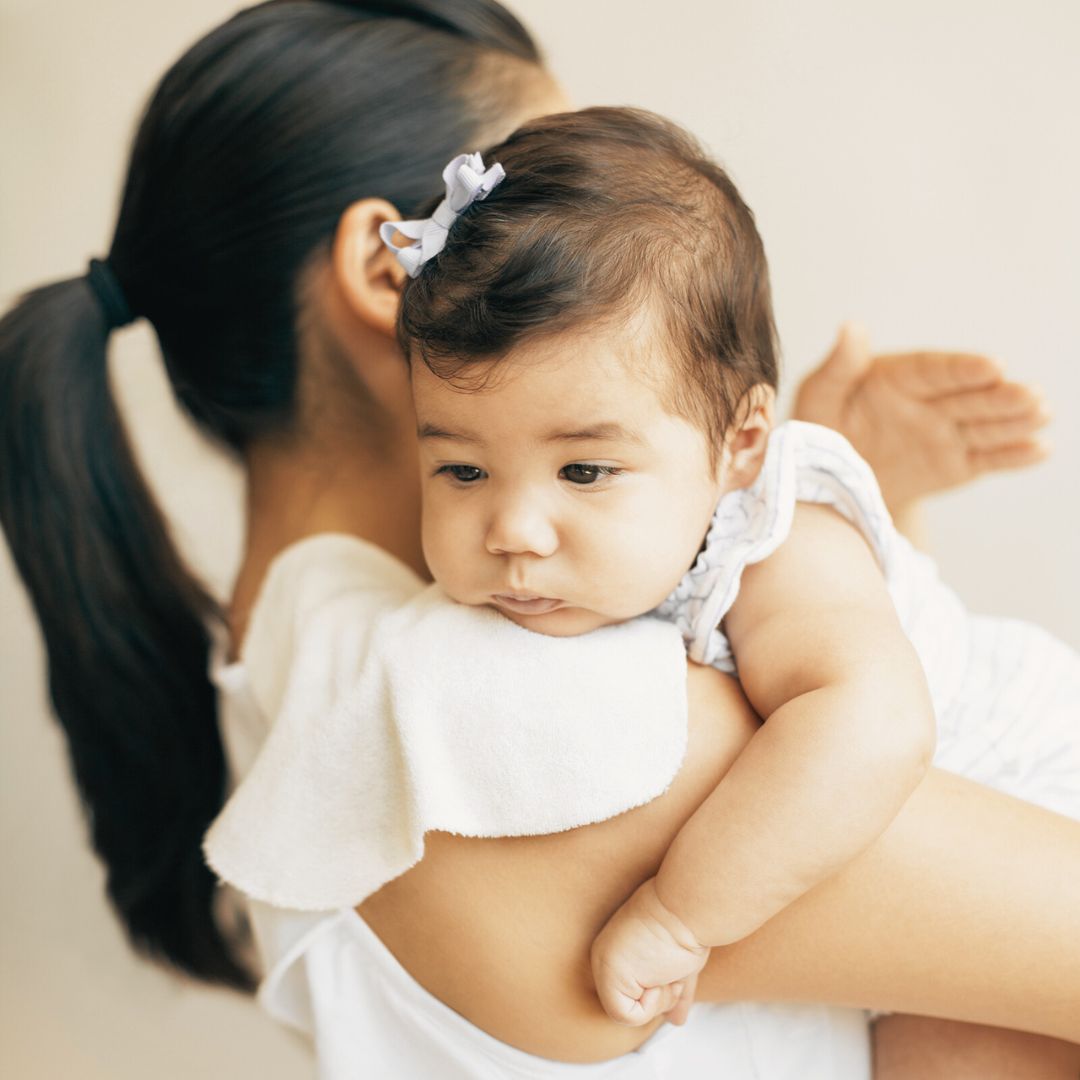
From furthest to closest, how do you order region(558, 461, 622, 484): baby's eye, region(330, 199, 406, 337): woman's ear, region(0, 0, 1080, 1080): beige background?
region(0, 0, 1080, 1080): beige background → region(330, 199, 406, 337): woman's ear → region(558, 461, 622, 484): baby's eye

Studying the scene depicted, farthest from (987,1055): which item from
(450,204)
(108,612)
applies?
(108,612)

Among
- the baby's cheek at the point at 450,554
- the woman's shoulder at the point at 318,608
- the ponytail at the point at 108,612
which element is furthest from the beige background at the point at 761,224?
the baby's cheek at the point at 450,554

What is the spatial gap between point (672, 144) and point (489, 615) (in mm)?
399

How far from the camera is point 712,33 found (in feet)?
5.45

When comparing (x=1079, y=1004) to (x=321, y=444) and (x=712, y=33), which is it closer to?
(x=321, y=444)

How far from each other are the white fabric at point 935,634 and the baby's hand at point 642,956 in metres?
0.20

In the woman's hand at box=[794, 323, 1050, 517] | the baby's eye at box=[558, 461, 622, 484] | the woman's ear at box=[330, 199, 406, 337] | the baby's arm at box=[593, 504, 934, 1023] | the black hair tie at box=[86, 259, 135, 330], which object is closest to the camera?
the baby's arm at box=[593, 504, 934, 1023]

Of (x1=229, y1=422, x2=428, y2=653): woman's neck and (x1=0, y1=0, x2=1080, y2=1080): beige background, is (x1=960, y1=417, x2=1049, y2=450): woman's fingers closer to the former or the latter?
(x1=0, y1=0, x2=1080, y2=1080): beige background

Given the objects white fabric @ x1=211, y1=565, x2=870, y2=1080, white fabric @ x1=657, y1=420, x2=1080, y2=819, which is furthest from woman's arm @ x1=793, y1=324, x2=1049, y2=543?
white fabric @ x1=211, y1=565, x2=870, y2=1080

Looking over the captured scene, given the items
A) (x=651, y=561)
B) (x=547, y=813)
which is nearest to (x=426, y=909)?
(x=547, y=813)

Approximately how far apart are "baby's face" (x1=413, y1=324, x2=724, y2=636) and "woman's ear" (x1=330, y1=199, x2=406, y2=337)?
8.6 inches

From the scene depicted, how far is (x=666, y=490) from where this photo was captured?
80cm

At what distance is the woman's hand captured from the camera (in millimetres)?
1247

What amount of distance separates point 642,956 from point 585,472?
0.34 metres
